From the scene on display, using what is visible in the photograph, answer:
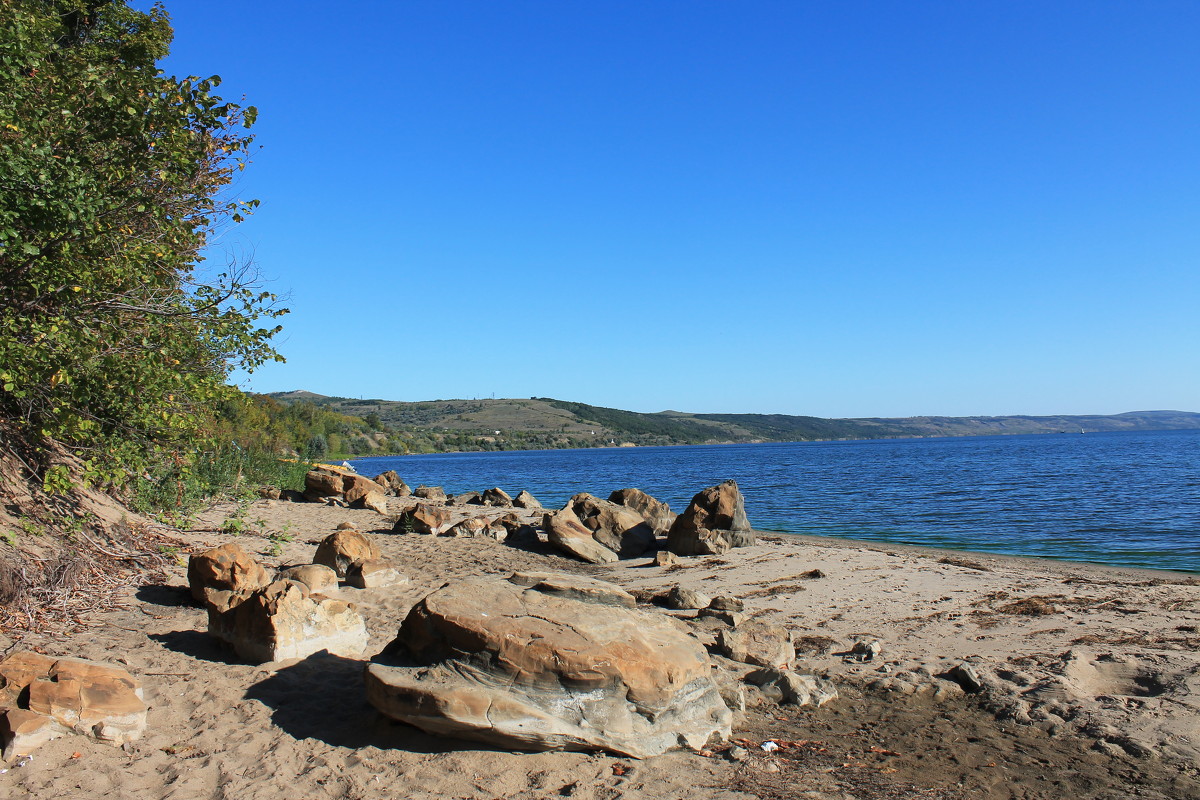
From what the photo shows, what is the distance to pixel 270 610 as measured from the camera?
23.0 feet

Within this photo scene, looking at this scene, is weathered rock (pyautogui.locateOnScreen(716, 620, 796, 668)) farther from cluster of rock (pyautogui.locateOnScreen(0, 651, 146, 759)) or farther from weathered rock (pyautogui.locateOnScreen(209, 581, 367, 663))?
cluster of rock (pyautogui.locateOnScreen(0, 651, 146, 759))

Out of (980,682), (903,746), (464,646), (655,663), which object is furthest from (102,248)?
(980,682)

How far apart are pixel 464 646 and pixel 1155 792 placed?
4947mm

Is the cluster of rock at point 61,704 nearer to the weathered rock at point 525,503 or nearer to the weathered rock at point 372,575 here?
the weathered rock at point 372,575

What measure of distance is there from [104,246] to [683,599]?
8.34 meters

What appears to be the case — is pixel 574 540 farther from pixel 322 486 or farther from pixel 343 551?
pixel 322 486

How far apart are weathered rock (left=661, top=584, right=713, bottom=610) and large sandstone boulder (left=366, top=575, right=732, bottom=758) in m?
4.71

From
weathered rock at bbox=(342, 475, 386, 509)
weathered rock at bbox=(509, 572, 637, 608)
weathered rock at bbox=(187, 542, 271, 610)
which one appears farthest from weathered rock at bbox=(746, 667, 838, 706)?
weathered rock at bbox=(342, 475, 386, 509)

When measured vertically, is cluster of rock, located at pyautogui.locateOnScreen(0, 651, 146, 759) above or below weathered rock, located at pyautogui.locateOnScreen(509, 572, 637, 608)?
below

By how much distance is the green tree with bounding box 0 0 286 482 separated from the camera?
7051mm

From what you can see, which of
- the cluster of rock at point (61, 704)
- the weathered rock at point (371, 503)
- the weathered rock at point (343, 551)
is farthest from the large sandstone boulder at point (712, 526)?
the cluster of rock at point (61, 704)

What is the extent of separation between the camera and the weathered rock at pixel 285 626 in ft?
22.8

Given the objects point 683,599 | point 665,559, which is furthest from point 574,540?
point 683,599

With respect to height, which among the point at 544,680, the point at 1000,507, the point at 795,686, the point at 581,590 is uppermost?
the point at 581,590
